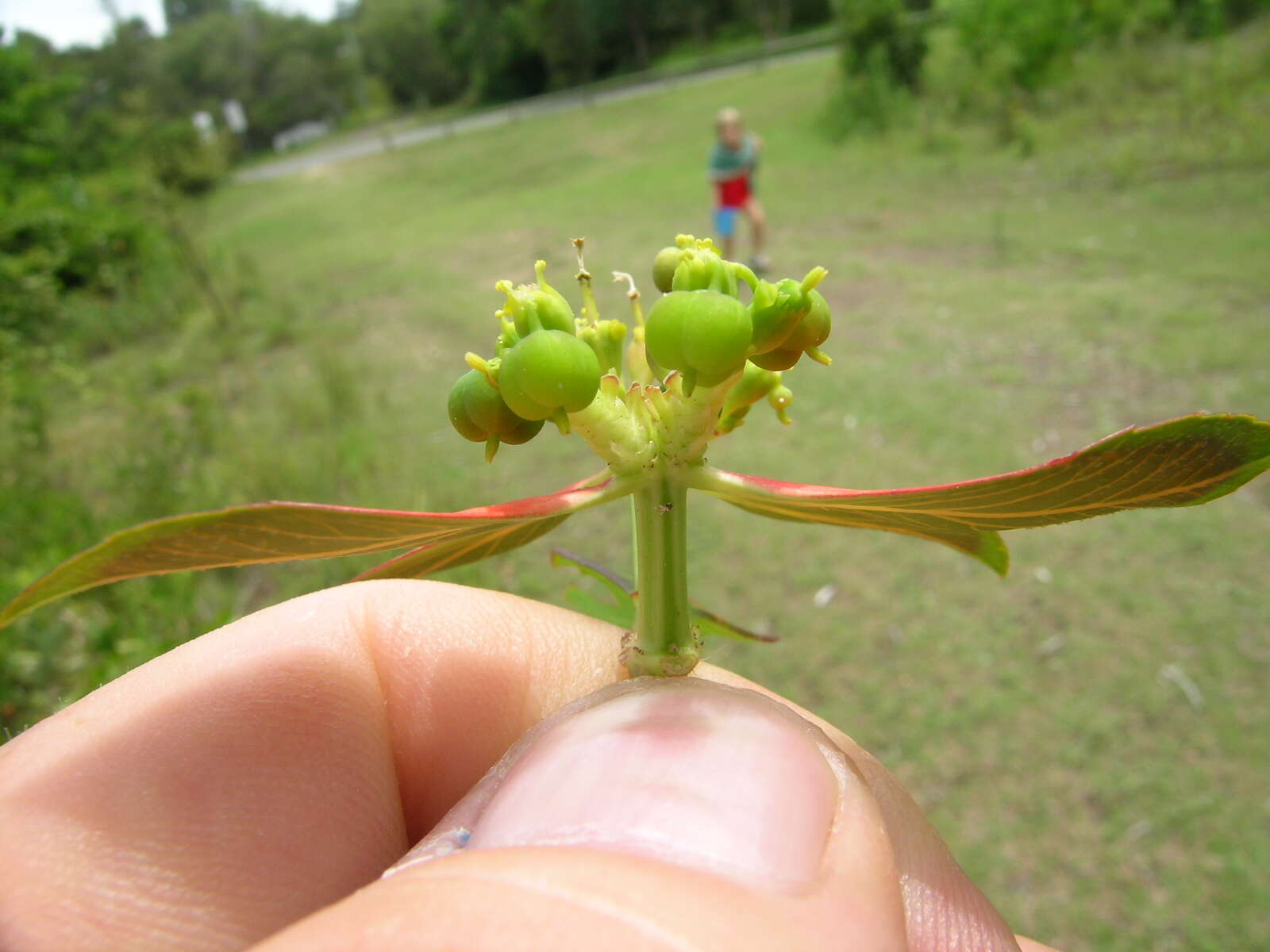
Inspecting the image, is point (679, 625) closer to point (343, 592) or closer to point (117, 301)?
point (343, 592)

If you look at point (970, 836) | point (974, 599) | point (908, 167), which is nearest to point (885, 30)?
point (908, 167)

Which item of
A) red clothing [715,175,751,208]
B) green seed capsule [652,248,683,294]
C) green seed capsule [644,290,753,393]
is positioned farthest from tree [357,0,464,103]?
green seed capsule [644,290,753,393]

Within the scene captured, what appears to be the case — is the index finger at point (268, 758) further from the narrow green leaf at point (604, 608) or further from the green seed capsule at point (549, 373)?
the green seed capsule at point (549, 373)

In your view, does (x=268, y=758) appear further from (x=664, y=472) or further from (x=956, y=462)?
(x=956, y=462)

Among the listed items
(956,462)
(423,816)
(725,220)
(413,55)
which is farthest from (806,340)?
(413,55)

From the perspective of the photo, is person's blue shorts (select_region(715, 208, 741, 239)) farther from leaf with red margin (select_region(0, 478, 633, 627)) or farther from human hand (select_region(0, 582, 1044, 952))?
leaf with red margin (select_region(0, 478, 633, 627))

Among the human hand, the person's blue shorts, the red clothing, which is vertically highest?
the human hand
